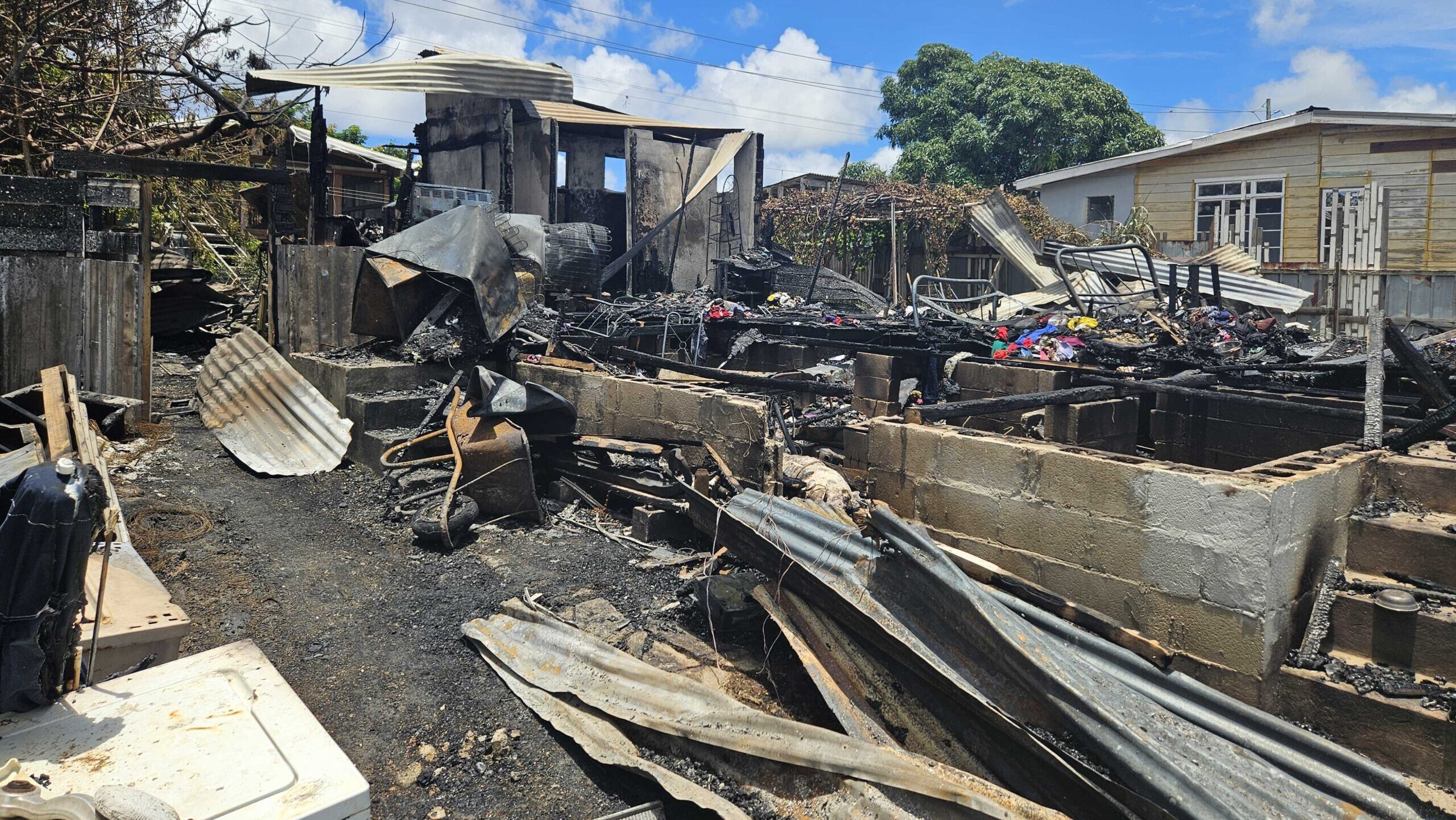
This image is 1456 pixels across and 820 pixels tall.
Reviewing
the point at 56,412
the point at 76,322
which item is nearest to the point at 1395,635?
the point at 56,412

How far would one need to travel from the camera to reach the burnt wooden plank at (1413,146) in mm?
14578

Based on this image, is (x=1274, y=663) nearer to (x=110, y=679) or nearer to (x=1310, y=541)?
(x=1310, y=541)

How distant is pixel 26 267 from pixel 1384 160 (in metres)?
19.5

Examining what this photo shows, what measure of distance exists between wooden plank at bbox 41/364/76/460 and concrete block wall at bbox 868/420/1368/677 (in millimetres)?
6098

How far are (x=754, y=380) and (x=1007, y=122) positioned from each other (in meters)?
21.6

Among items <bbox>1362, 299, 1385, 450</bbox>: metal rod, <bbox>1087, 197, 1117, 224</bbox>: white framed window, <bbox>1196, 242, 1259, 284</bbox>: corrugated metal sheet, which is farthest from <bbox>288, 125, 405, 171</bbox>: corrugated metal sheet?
<bbox>1196, 242, 1259, 284</bbox>: corrugated metal sheet

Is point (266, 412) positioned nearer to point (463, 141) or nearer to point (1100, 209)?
point (463, 141)

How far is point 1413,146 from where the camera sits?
585 inches

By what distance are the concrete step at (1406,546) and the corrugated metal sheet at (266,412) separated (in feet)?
25.7

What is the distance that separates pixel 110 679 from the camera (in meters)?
2.52

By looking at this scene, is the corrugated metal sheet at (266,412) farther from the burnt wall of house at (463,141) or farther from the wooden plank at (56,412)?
the burnt wall of house at (463,141)

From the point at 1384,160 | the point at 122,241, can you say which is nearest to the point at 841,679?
the point at 122,241

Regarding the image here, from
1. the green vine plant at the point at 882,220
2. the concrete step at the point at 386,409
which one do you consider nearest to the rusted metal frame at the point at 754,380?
the concrete step at the point at 386,409

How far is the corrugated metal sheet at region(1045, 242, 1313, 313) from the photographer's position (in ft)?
45.0
